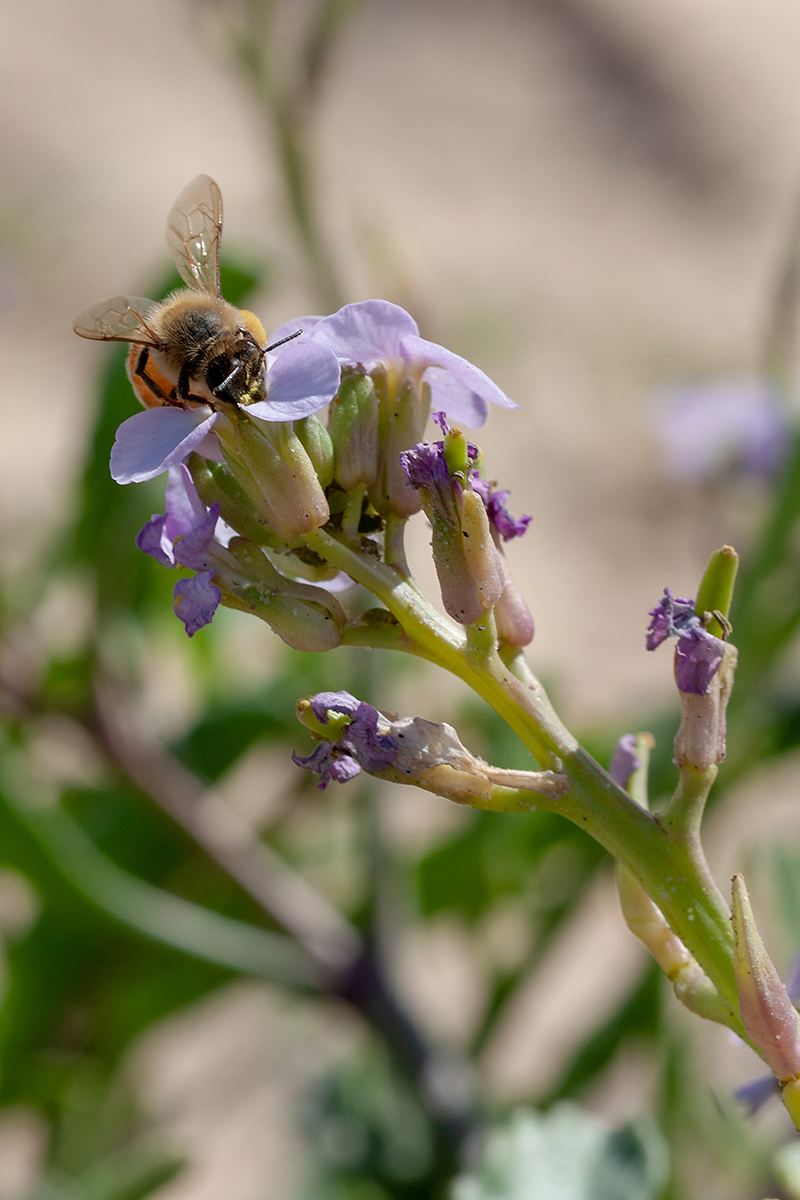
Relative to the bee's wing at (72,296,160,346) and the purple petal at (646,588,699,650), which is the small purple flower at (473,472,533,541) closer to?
the purple petal at (646,588,699,650)

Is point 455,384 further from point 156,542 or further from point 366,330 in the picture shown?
point 156,542

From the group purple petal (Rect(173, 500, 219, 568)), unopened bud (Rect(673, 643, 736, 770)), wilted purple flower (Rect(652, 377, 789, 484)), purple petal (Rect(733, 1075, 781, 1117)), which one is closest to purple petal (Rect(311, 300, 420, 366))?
purple petal (Rect(173, 500, 219, 568))

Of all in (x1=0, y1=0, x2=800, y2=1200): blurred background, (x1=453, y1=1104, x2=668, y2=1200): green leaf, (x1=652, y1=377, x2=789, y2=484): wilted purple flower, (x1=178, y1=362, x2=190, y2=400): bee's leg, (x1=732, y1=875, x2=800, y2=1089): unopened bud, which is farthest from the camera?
(x1=652, y1=377, x2=789, y2=484): wilted purple flower

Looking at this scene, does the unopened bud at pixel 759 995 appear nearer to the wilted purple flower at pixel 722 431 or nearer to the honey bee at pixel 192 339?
the honey bee at pixel 192 339

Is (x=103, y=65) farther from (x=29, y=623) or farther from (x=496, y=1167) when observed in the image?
(x=496, y=1167)

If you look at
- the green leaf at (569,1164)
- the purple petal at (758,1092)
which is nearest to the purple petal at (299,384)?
the purple petal at (758,1092)

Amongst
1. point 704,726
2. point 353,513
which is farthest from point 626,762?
point 353,513
